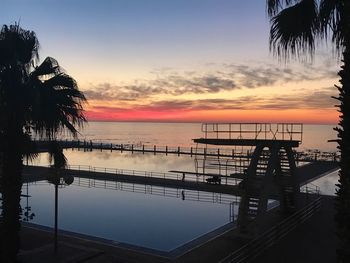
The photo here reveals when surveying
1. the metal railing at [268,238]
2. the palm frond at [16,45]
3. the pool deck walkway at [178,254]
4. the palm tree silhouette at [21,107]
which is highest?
the palm frond at [16,45]

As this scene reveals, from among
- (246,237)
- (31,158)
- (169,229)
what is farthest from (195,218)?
(31,158)

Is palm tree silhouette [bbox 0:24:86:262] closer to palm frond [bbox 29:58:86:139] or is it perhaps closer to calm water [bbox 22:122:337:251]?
palm frond [bbox 29:58:86:139]

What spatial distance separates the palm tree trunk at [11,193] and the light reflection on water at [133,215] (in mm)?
7981

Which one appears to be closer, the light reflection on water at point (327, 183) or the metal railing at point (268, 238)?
the metal railing at point (268, 238)

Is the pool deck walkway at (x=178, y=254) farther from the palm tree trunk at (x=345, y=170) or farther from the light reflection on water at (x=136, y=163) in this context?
the light reflection on water at (x=136, y=163)

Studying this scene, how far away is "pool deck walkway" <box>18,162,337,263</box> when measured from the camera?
1473cm

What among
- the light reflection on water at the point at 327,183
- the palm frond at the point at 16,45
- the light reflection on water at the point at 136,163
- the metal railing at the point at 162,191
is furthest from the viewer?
the light reflection on water at the point at 136,163

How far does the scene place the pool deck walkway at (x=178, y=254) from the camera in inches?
580

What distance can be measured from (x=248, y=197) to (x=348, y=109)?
546 inches

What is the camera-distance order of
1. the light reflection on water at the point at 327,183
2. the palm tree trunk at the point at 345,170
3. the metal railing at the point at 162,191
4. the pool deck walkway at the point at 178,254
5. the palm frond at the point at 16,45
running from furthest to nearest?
the light reflection on water at the point at 327,183
the metal railing at the point at 162,191
the pool deck walkway at the point at 178,254
the palm frond at the point at 16,45
the palm tree trunk at the point at 345,170

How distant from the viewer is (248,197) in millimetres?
18969

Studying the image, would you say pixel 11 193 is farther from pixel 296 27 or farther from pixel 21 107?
pixel 296 27

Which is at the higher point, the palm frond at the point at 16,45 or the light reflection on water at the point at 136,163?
the palm frond at the point at 16,45

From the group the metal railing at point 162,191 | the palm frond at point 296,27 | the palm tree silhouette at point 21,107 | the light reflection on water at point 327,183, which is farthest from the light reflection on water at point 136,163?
the palm frond at point 296,27
